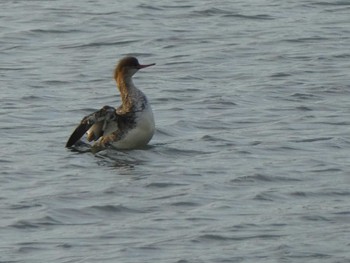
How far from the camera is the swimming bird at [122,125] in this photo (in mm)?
15641

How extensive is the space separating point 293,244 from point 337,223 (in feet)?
2.48

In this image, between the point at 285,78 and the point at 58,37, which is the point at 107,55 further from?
the point at 285,78

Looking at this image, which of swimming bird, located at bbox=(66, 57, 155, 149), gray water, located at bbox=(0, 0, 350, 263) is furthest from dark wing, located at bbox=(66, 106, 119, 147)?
gray water, located at bbox=(0, 0, 350, 263)

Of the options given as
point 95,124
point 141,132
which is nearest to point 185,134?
point 141,132

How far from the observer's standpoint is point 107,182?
14.3 meters

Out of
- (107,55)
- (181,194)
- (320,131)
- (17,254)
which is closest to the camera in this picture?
(17,254)

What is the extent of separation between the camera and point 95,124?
15.8m

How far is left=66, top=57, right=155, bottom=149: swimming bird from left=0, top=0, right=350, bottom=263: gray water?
0.57 ft

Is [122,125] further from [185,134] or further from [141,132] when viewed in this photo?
[185,134]

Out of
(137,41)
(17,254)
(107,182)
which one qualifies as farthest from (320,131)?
(137,41)

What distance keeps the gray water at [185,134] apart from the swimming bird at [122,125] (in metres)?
0.17

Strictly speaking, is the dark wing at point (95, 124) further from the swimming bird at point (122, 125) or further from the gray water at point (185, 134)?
the gray water at point (185, 134)

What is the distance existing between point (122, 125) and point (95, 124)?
0.28m

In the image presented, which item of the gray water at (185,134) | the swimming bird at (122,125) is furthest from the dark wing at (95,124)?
the gray water at (185,134)
